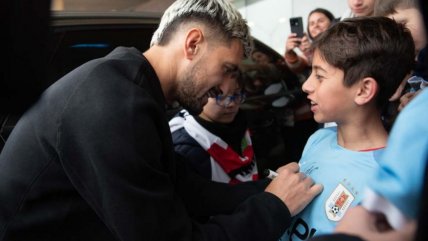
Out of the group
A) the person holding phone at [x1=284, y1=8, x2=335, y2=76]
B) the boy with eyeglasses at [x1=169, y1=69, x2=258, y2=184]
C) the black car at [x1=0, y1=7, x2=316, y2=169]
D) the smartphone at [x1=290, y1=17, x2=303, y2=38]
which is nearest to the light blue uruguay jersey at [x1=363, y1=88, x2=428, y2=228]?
the boy with eyeglasses at [x1=169, y1=69, x2=258, y2=184]

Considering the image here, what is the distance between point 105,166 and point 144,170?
0.10 meters

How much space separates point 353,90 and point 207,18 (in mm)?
564

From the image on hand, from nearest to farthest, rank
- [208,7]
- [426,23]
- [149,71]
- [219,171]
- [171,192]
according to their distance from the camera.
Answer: [426,23]
[171,192]
[149,71]
[208,7]
[219,171]

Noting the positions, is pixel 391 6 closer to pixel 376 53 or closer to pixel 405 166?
pixel 376 53

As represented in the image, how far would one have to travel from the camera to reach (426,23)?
1.55 ft

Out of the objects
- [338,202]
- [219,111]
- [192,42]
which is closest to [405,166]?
[338,202]

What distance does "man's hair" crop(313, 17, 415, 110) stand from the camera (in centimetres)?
129

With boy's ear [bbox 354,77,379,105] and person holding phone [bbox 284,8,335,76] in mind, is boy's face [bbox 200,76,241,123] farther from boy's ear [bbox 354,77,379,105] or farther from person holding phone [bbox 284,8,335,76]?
person holding phone [bbox 284,8,335,76]

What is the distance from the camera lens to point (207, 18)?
142 cm

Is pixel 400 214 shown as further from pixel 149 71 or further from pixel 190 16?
pixel 190 16

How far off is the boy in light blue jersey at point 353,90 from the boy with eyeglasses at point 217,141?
0.41m

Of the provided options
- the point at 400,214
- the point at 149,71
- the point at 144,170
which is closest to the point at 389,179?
the point at 400,214

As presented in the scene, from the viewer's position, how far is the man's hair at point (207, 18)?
1.42 metres

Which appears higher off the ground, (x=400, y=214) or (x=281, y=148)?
(x=400, y=214)
